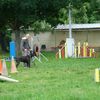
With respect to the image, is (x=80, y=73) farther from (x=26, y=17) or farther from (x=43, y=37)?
(x=43, y=37)

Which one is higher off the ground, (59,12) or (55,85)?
(59,12)

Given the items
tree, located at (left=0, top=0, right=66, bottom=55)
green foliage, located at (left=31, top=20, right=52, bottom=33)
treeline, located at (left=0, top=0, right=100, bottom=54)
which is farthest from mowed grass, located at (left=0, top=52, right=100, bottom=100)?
green foliage, located at (left=31, top=20, right=52, bottom=33)

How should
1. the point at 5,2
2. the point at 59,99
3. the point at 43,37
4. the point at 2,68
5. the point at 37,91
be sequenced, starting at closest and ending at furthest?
the point at 59,99 → the point at 37,91 → the point at 2,68 → the point at 5,2 → the point at 43,37

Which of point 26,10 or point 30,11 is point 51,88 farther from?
point 30,11

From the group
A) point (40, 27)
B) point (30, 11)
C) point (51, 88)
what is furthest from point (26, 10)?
point (51, 88)

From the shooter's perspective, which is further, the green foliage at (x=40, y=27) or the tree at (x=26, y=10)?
the green foliage at (x=40, y=27)

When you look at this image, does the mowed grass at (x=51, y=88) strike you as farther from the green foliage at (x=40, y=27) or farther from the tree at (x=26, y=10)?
the green foliage at (x=40, y=27)

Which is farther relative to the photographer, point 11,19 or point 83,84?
point 11,19

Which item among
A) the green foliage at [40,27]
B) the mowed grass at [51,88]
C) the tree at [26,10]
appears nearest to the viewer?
the mowed grass at [51,88]

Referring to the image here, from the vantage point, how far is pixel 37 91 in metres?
13.3

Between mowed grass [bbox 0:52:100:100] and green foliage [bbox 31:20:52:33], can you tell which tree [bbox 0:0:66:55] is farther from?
mowed grass [bbox 0:52:100:100]

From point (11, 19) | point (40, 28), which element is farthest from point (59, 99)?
point (40, 28)

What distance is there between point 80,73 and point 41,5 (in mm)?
21822

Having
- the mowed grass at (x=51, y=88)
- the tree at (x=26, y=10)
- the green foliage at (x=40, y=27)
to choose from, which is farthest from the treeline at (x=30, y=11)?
the mowed grass at (x=51, y=88)
